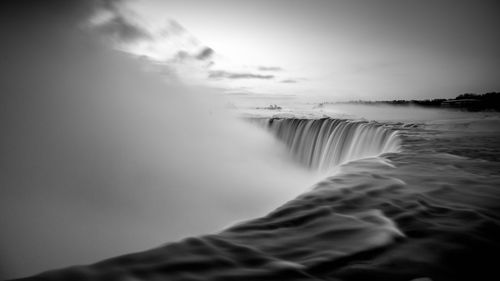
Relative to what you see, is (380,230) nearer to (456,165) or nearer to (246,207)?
(456,165)

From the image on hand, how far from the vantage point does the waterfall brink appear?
399 inches

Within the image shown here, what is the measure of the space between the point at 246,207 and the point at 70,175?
607 centimetres

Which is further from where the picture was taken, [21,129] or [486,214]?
[21,129]

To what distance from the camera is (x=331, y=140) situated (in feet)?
44.1

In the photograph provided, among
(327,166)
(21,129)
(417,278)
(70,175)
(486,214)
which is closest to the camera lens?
(417,278)

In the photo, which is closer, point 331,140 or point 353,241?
point 353,241

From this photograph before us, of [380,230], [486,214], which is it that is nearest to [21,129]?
[380,230]

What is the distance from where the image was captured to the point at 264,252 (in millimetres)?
1849

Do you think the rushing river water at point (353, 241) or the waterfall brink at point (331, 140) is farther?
the waterfall brink at point (331, 140)

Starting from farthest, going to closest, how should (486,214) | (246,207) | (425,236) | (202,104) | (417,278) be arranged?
(202,104)
(246,207)
(486,214)
(425,236)
(417,278)

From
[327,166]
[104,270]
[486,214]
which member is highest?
[104,270]

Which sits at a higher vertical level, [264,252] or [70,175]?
[264,252]

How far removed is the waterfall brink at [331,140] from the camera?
399 inches

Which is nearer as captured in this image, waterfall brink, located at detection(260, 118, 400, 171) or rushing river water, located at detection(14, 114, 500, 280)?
rushing river water, located at detection(14, 114, 500, 280)
